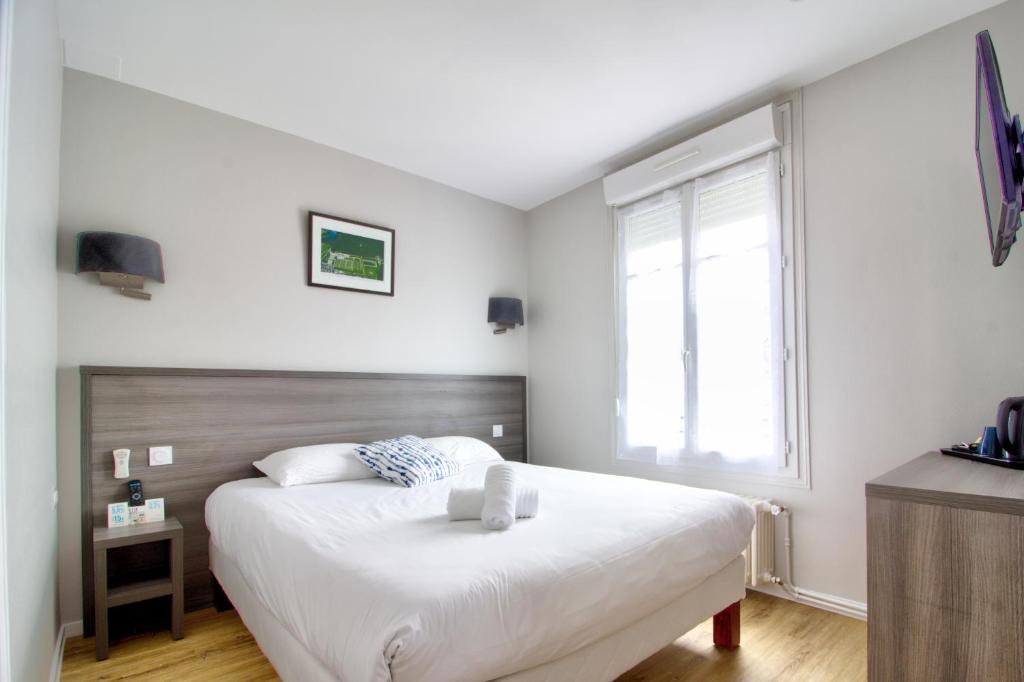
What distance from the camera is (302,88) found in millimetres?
2623

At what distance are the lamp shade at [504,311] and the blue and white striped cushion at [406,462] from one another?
138cm

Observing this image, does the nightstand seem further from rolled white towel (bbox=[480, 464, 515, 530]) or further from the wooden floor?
rolled white towel (bbox=[480, 464, 515, 530])

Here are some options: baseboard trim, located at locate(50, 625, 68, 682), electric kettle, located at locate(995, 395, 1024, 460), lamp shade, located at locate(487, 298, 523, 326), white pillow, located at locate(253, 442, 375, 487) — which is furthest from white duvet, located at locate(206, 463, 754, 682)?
lamp shade, located at locate(487, 298, 523, 326)

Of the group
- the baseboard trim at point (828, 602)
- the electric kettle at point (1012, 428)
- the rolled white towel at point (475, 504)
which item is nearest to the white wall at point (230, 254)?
the rolled white towel at point (475, 504)

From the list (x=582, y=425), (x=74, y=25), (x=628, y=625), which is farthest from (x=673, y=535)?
(x=74, y=25)

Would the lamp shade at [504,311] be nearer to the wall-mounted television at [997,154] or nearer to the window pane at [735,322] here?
the window pane at [735,322]

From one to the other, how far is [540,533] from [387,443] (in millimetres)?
1470

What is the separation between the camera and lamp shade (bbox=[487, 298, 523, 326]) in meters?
3.94

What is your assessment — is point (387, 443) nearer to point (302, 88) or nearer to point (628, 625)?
point (628, 625)

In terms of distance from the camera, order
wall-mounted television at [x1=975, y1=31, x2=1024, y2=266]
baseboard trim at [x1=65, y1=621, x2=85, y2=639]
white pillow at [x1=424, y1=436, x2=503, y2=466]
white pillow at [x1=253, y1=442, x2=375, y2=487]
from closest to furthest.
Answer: wall-mounted television at [x1=975, y1=31, x2=1024, y2=266], baseboard trim at [x1=65, y1=621, x2=85, y2=639], white pillow at [x1=253, y1=442, x2=375, y2=487], white pillow at [x1=424, y1=436, x2=503, y2=466]

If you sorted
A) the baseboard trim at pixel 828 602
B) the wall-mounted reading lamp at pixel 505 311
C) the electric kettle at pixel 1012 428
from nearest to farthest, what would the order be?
the electric kettle at pixel 1012 428
the baseboard trim at pixel 828 602
the wall-mounted reading lamp at pixel 505 311

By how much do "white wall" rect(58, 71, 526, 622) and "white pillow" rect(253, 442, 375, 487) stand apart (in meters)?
0.59

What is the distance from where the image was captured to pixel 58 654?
2.02m

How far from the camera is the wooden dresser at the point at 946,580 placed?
107 cm
